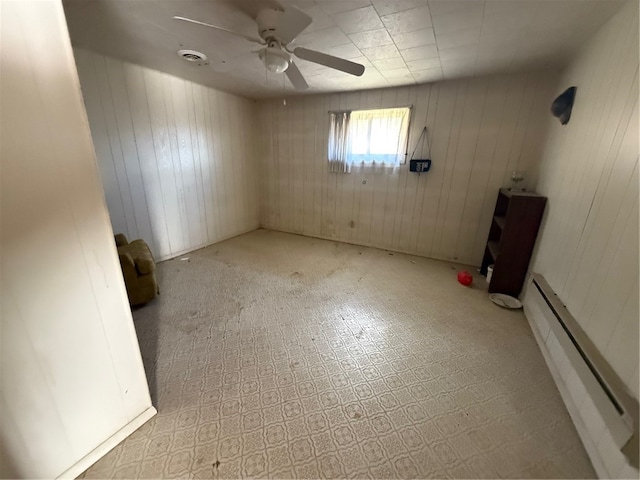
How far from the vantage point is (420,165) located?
10.7ft

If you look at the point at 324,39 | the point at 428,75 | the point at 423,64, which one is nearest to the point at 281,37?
the point at 324,39

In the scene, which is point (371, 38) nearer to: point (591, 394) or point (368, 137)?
point (368, 137)

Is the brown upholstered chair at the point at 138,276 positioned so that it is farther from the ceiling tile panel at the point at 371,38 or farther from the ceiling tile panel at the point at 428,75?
the ceiling tile panel at the point at 428,75

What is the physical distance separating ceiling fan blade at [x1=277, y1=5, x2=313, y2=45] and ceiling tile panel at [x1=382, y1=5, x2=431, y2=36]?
0.61 metres

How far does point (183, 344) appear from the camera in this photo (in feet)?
6.13

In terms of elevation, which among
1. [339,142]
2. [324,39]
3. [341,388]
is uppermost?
[324,39]

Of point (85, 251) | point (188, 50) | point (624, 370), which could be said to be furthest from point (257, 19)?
point (624, 370)

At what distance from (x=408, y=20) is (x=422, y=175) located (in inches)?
76.2

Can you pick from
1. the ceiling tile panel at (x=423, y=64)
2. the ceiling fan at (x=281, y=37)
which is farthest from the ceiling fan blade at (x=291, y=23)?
the ceiling tile panel at (x=423, y=64)

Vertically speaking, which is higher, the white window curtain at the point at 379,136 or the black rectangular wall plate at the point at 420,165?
the white window curtain at the point at 379,136

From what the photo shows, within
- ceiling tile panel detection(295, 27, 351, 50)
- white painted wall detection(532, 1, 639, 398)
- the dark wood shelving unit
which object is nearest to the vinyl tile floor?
the dark wood shelving unit

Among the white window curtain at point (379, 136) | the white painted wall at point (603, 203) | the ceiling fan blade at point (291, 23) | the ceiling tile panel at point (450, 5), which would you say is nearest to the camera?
the white painted wall at point (603, 203)

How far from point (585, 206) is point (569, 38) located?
1353 mm

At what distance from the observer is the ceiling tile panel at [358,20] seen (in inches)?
64.2
